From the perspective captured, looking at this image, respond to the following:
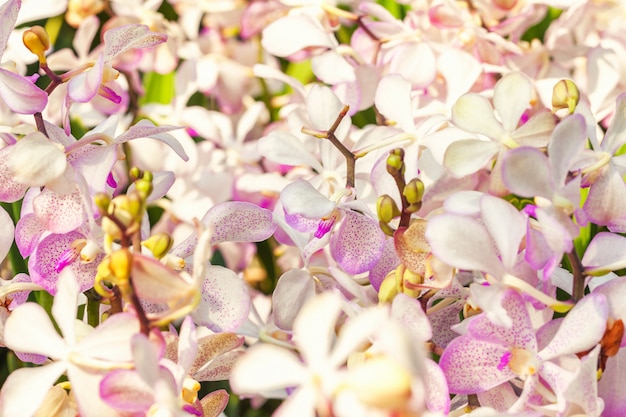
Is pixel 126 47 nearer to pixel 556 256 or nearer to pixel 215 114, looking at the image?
pixel 556 256

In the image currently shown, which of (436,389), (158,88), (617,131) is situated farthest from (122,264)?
(158,88)

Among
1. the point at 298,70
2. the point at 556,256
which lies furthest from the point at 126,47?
the point at 298,70

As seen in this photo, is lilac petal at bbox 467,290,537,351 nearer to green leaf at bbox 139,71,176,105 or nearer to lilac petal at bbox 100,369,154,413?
lilac petal at bbox 100,369,154,413

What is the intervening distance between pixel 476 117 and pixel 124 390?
188 millimetres

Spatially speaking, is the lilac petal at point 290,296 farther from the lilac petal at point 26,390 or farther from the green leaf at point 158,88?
the green leaf at point 158,88

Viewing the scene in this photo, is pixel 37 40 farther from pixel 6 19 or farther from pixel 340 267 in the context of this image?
pixel 340 267

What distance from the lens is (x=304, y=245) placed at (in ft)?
1.39

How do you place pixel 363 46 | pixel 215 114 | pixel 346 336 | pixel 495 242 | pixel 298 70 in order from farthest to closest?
pixel 298 70 < pixel 215 114 < pixel 363 46 < pixel 495 242 < pixel 346 336

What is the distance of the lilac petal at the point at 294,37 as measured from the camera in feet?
1.78

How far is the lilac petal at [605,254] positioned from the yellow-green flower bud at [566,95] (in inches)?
2.3

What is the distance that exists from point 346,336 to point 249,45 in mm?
669

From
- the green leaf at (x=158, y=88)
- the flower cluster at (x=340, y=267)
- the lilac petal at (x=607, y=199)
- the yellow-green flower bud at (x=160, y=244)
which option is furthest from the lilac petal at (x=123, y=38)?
the green leaf at (x=158, y=88)

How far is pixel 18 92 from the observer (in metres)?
0.35

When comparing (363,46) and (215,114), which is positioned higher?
(363,46)
